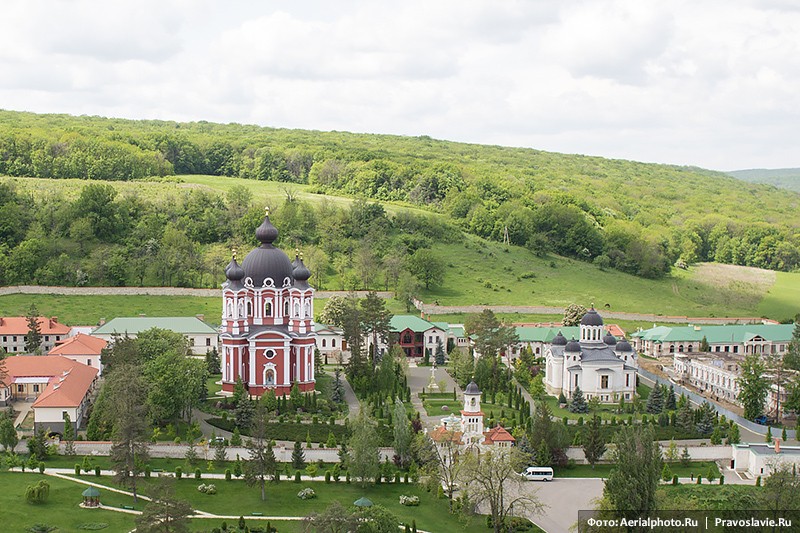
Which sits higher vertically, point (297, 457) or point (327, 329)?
point (327, 329)

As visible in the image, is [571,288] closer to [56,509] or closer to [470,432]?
[470,432]

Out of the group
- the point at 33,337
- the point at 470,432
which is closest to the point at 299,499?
the point at 470,432

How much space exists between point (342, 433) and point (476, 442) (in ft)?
23.2

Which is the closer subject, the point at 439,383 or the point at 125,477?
the point at 125,477

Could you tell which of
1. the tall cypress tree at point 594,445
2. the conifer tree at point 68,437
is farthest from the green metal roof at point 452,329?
the conifer tree at point 68,437

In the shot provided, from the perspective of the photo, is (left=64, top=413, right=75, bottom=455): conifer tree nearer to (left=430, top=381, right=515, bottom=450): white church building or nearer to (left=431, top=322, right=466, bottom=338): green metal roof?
(left=430, top=381, right=515, bottom=450): white church building

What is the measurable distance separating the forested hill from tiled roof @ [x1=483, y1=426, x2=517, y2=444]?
163 ft

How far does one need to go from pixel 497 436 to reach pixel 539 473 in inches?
96.4

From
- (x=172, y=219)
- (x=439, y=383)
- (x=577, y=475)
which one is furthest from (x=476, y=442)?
(x=172, y=219)

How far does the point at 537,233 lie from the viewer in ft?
351

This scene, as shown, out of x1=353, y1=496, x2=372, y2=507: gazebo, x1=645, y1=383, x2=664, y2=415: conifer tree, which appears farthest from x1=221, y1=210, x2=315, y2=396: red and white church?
x1=353, y1=496, x2=372, y2=507: gazebo

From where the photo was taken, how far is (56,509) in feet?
127

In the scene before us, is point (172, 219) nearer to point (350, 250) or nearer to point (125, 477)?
point (350, 250)

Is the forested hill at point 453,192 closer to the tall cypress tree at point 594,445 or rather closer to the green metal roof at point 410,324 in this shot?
the green metal roof at point 410,324
